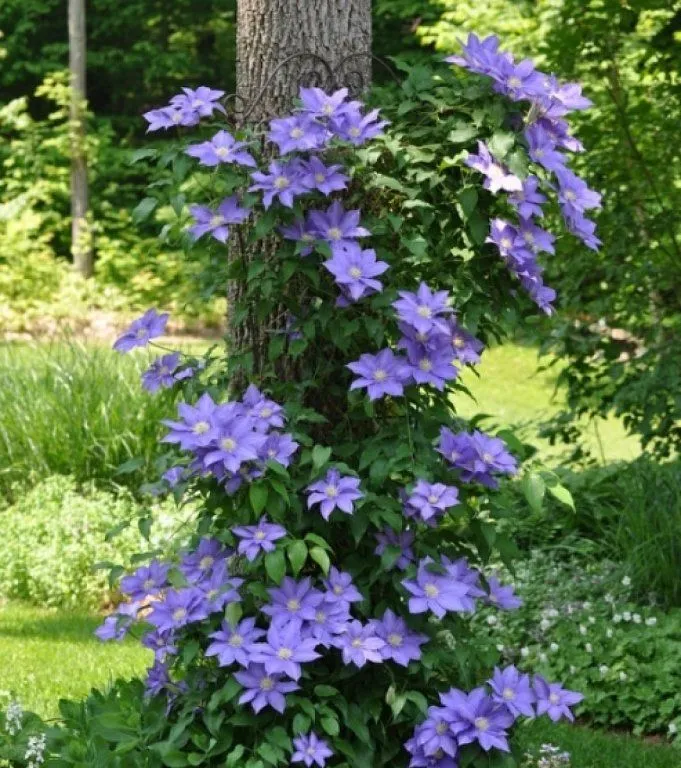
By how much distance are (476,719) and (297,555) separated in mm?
530

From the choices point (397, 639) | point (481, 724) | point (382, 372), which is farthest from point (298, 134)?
point (481, 724)

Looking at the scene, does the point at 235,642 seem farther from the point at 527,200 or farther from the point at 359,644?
the point at 527,200

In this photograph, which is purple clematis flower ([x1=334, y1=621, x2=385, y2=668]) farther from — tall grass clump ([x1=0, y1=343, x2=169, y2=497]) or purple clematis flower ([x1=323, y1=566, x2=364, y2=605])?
tall grass clump ([x1=0, y1=343, x2=169, y2=497])

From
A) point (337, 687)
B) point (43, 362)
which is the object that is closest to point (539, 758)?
point (337, 687)

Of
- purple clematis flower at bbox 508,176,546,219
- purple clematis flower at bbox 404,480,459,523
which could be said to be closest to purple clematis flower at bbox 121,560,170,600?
purple clematis flower at bbox 404,480,459,523

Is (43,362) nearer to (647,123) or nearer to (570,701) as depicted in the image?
(647,123)

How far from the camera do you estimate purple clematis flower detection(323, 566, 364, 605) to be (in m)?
2.70

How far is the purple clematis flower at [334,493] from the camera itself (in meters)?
2.63

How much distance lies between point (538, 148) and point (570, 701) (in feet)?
3.94

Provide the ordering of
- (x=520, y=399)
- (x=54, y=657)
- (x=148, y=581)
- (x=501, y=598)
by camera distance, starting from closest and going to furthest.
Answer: (x=148, y=581) < (x=501, y=598) < (x=54, y=657) < (x=520, y=399)

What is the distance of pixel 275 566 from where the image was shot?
Answer: 262cm

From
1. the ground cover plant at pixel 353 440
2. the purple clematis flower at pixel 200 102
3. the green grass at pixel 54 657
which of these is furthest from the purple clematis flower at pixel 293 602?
the green grass at pixel 54 657

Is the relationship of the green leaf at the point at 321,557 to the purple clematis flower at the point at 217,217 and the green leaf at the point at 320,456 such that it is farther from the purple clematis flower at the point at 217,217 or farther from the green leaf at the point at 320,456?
the purple clematis flower at the point at 217,217

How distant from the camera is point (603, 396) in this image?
604 cm
